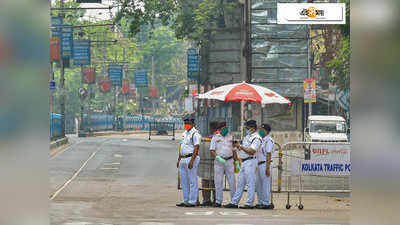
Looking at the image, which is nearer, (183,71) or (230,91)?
(230,91)

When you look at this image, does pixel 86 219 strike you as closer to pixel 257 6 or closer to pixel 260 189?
pixel 260 189

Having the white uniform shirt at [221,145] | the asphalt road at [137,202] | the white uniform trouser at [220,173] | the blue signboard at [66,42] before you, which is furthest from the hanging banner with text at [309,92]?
the blue signboard at [66,42]

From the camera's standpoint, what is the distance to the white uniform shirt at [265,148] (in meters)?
16.0

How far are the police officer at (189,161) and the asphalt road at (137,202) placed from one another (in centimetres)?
33

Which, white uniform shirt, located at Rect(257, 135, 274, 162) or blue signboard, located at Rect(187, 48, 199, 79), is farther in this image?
blue signboard, located at Rect(187, 48, 199, 79)

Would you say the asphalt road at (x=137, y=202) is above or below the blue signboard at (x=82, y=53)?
below

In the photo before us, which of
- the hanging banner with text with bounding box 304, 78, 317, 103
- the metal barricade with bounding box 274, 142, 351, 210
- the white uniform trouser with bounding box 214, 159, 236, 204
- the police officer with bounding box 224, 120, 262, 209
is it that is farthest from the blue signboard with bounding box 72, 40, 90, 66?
the police officer with bounding box 224, 120, 262, 209

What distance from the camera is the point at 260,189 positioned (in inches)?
641

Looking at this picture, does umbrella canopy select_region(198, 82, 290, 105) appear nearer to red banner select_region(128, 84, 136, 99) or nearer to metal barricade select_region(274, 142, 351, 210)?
metal barricade select_region(274, 142, 351, 210)

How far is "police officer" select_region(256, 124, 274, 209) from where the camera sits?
16.0 m

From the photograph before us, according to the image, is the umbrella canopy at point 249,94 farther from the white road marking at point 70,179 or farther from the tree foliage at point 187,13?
the tree foliage at point 187,13
